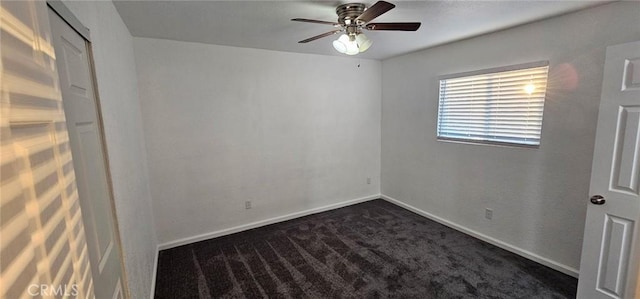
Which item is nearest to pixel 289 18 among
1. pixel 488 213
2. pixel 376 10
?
pixel 376 10

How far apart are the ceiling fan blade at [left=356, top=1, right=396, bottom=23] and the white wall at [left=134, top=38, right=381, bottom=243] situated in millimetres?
1801

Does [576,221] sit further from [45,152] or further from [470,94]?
[45,152]

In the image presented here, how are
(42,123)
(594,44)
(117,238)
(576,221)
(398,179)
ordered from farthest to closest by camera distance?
(398,179), (576,221), (594,44), (117,238), (42,123)

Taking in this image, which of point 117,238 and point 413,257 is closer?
point 117,238

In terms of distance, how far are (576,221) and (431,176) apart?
5.10 feet

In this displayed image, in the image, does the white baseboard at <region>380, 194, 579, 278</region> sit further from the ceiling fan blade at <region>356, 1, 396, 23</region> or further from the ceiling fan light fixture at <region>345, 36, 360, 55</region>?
the ceiling fan blade at <region>356, 1, 396, 23</region>

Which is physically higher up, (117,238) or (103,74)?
(103,74)

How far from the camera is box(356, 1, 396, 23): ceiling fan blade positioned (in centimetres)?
160

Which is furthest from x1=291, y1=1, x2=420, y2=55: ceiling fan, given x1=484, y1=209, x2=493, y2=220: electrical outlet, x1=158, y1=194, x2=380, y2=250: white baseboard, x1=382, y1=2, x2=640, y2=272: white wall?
x1=158, y1=194, x2=380, y2=250: white baseboard

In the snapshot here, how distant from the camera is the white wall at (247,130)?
116 inches

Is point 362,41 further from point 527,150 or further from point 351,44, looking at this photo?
point 527,150

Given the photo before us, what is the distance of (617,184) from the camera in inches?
71.6

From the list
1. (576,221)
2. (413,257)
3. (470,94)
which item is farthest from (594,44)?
(413,257)

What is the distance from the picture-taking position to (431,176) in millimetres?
3719
